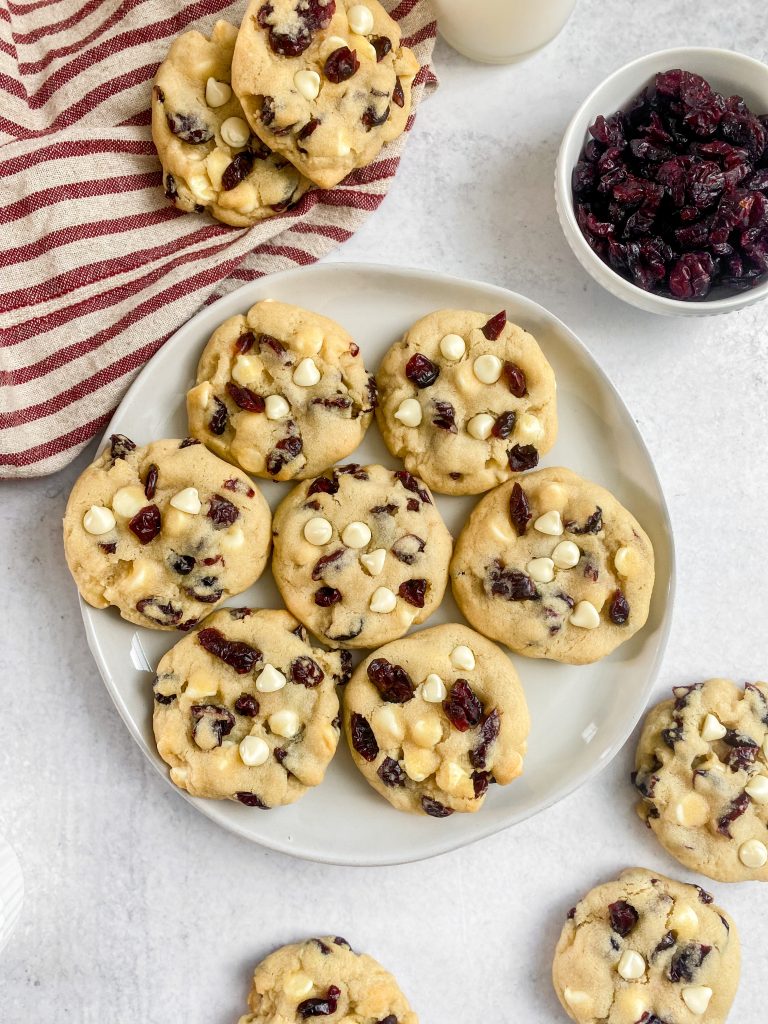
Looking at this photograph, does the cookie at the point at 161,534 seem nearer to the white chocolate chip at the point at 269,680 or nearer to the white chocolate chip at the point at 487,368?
the white chocolate chip at the point at 269,680

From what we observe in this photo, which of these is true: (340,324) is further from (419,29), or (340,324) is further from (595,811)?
(595,811)

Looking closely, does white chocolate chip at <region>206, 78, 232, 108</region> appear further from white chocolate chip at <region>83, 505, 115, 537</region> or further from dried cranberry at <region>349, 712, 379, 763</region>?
dried cranberry at <region>349, 712, 379, 763</region>

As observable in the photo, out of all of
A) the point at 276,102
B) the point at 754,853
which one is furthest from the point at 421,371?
the point at 754,853

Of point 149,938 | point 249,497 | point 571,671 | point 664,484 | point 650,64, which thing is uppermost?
point 650,64

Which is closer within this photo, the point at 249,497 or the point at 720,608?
the point at 249,497

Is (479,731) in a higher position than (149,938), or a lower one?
higher

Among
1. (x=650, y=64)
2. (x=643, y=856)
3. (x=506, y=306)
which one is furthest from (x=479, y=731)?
(x=650, y=64)
